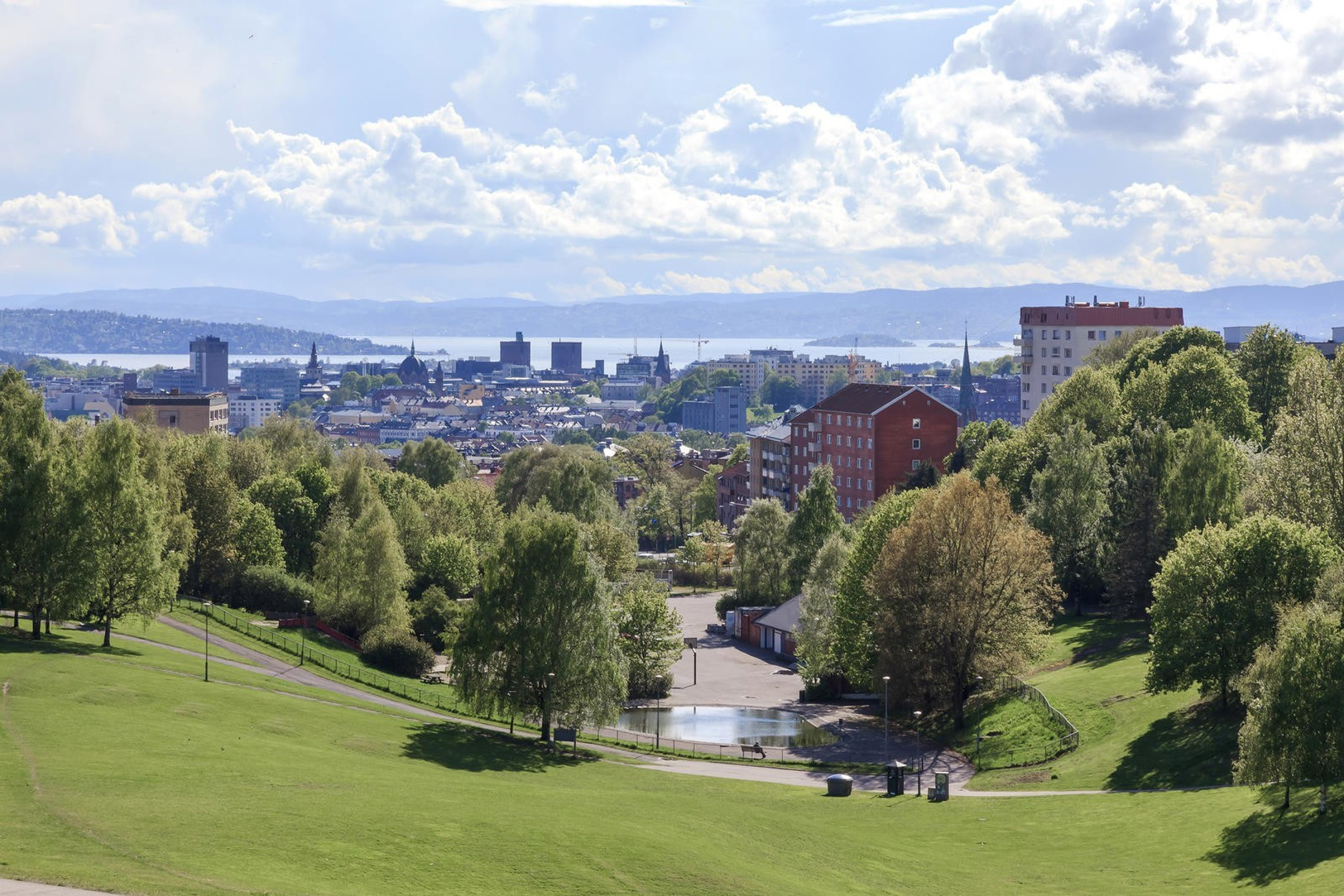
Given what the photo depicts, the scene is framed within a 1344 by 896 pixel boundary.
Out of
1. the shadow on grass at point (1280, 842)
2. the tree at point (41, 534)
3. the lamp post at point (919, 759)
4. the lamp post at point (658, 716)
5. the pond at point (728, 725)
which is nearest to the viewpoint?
the shadow on grass at point (1280, 842)

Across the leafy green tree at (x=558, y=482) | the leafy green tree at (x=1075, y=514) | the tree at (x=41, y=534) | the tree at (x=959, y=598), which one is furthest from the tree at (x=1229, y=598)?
the leafy green tree at (x=558, y=482)

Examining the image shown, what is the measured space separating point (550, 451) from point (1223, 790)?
100 meters

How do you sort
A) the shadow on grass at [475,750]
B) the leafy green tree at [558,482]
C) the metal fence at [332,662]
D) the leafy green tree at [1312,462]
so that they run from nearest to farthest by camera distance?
A: the shadow on grass at [475,750], the leafy green tree at [1312,462], the metal fence at [332,662], the leafy green tree at [558,482]

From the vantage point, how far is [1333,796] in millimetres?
46344

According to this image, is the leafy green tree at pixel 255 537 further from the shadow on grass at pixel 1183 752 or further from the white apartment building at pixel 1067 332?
the white apartment building at pixel 1067 332

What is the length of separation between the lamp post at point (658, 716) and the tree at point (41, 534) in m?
27.2

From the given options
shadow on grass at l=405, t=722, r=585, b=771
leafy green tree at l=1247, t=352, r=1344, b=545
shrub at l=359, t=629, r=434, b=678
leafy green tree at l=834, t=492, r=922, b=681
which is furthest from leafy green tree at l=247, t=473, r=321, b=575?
leafy green tree at l=1247, t=352, r=1344, b=545

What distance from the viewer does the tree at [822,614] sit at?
8119 cm

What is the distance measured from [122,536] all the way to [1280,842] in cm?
5205

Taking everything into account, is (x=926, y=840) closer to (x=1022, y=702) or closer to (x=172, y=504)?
(x=1022, y=702)

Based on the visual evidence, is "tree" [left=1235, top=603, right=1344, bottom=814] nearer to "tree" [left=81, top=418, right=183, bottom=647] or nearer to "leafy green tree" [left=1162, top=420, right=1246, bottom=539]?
"leafy green tree" [left=1162, top=420, right=1246, bottom=539]

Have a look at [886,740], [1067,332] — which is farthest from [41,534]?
[1067,332]

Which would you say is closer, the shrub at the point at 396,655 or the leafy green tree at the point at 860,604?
the leafy green tree at the point at 860,604

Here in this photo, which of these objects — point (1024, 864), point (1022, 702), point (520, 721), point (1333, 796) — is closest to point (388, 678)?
point (520, 721)
